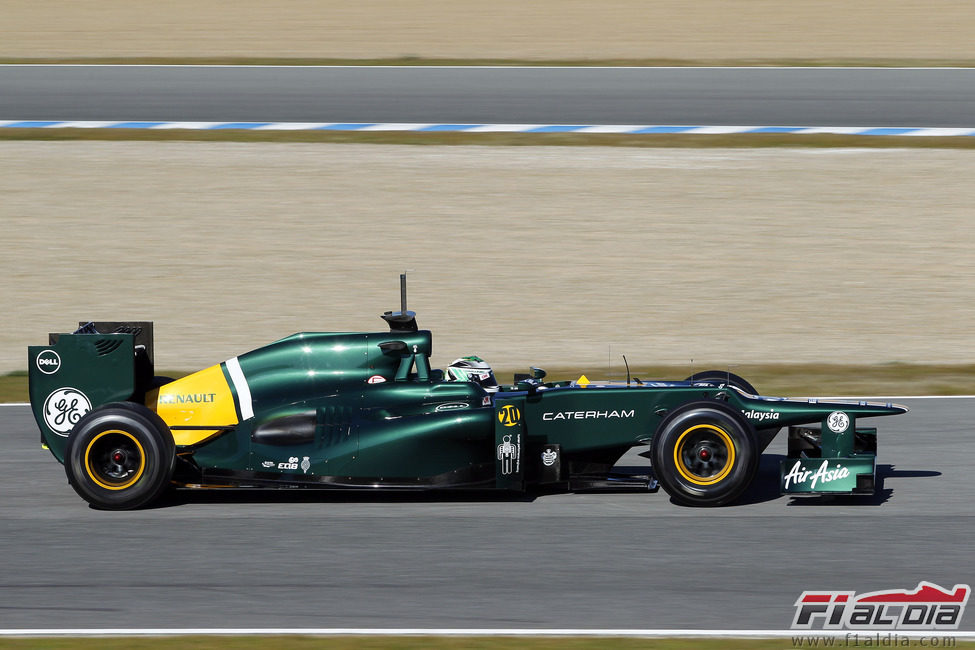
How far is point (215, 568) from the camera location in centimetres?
740

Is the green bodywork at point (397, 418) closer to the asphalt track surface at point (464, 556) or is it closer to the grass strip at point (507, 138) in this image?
the asphalt track surface at point (464, 556)

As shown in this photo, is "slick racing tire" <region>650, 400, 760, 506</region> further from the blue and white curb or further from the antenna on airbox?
the blue and white curb

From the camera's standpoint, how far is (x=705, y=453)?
27.6 feet

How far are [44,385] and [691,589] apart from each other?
453 centimetres

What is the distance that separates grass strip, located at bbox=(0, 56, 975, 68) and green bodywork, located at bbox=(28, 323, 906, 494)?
783 inches

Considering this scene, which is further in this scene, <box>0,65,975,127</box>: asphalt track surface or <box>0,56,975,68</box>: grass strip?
<box>0,56,975,68</box>: grass strip

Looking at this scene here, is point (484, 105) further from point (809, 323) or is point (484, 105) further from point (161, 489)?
point (161, 489)

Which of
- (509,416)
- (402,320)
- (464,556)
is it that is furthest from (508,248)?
(464,556)

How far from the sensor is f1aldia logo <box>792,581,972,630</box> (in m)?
6.46

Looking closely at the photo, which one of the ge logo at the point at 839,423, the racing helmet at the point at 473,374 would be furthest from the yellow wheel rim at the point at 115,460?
the ge logo at the point at 839,423
